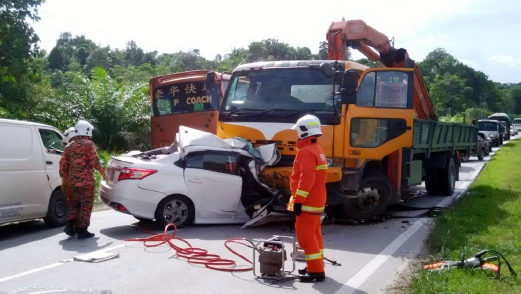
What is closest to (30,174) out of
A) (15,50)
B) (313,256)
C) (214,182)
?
(214,182)

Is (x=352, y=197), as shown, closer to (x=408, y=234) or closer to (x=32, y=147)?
(x=408, y=234)

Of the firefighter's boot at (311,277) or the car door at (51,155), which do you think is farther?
the car door at (51,155)

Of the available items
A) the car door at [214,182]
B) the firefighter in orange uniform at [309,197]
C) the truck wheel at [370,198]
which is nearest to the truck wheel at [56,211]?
the car door at [214,182]

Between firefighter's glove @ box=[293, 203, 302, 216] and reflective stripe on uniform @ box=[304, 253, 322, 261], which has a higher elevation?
firefighter's glove @ box=[293, 203, 302, 216]

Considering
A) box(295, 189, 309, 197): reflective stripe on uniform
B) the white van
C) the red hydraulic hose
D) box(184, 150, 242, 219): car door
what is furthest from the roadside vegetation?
the white van

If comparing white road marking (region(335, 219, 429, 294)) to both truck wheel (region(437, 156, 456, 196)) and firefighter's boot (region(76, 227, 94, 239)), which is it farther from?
truck wheel (region(437, 156, 456, 196))

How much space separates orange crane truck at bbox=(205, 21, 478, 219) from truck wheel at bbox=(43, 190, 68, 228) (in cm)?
308

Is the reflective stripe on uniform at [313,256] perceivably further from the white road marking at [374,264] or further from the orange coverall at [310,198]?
the white road marking at [374,264]

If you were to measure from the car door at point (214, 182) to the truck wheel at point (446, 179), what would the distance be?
701 centimetres

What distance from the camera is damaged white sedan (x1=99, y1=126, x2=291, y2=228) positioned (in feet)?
31.0

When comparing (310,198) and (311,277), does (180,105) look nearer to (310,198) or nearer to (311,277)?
(310,198)

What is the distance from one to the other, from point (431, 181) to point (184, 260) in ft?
30.6

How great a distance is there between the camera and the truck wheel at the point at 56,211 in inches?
404

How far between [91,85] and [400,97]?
1386 cm
